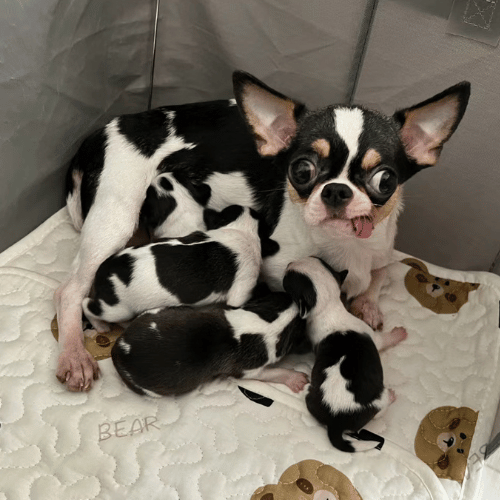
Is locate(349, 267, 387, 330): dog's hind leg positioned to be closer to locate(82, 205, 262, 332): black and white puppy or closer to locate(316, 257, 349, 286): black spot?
locate(316, 257, 349, 286): black spot

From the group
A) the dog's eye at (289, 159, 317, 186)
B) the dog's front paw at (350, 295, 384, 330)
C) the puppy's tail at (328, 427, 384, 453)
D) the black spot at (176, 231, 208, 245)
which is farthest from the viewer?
the dog's front paw at (350, 295, 384, 330)

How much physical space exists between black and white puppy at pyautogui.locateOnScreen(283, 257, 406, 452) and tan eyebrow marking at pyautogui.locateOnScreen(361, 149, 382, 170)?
0.41 m

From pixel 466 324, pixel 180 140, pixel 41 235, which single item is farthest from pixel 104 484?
pixel 466 324

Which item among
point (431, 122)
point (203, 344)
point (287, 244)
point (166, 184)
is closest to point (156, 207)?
point (166, 184)

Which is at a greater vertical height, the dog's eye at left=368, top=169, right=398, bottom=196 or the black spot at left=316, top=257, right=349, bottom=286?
the dog's eye at left=368, top=169, right=398, bottom=196

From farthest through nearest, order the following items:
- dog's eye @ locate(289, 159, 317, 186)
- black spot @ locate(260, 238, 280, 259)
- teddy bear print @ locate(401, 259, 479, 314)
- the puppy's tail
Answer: teddy bear print @ locate(401, 259, 479, 314) → black spot @ locate(260, 238, 280, 259) → dog's eye @ locate(289, 159, 317, 186) → the puppy's tail

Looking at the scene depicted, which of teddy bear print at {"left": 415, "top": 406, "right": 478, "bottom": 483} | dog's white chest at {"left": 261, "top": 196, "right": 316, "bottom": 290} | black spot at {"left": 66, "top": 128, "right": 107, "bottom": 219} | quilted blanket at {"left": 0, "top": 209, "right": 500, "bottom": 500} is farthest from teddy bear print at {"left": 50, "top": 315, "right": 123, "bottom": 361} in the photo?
teddy bear print at {"left": 415, "top": 406, "right": 478, "bottom": 483}

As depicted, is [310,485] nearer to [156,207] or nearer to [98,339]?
[98,339]

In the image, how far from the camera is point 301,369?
2275 mm

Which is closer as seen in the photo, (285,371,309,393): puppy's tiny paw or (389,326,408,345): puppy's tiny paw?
(285,371,309,393): puppy's tiny paw

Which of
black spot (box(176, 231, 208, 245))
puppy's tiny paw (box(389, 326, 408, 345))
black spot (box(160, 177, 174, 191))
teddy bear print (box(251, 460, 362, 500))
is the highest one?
black spot (box(160, 177, 174, 191))

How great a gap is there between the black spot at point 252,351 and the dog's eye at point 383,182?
1.98 feet

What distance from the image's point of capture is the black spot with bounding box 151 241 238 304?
6.87 ft

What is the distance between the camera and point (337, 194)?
1.95 m
